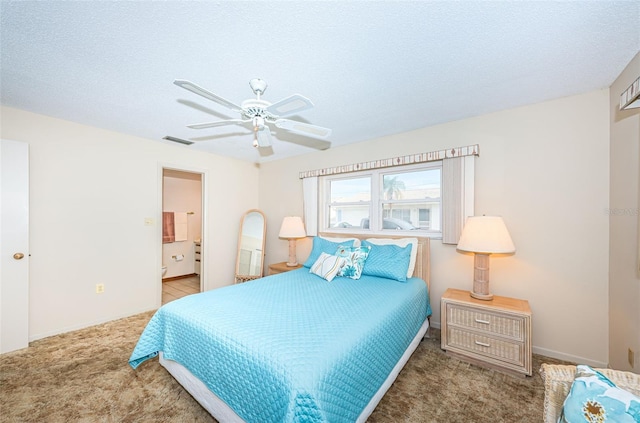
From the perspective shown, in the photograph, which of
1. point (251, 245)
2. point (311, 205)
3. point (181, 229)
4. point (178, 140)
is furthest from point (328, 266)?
point (181, 229)

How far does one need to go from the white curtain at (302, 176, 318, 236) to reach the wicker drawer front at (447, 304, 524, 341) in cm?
218

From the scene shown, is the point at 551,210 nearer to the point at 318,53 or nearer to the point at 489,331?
the point at 489,331

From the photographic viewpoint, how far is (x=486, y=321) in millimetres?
2139

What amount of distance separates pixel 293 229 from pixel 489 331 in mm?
2610

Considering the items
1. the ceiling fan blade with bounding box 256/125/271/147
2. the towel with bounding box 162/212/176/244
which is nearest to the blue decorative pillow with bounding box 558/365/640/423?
the ceiling fan blade with bounding box 256/125/271/147

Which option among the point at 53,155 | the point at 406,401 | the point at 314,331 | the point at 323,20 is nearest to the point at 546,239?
the point at 406,401

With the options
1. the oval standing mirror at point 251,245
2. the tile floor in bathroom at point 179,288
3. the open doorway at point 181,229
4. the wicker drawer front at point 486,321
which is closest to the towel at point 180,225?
the open doorway at point 181,229

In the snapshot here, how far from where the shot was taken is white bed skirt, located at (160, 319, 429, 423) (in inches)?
57.7

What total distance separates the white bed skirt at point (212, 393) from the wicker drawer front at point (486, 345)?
20.4 inches

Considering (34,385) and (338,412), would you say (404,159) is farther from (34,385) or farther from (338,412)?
(34,385)

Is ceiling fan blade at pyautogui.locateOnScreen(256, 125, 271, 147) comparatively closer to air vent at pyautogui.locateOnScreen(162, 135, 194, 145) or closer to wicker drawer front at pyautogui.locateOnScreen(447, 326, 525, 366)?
air vent at pyautogui.locateOnScreen(162, 135, 194, 145)

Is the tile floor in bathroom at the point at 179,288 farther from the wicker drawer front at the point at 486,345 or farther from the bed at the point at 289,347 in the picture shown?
the wicker drawer front at the point at 486,345

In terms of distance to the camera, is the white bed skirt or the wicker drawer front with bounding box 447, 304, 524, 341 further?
the wicker drawer front with bounding box 447, 304, 524, 341

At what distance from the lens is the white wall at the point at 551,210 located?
2.10m
